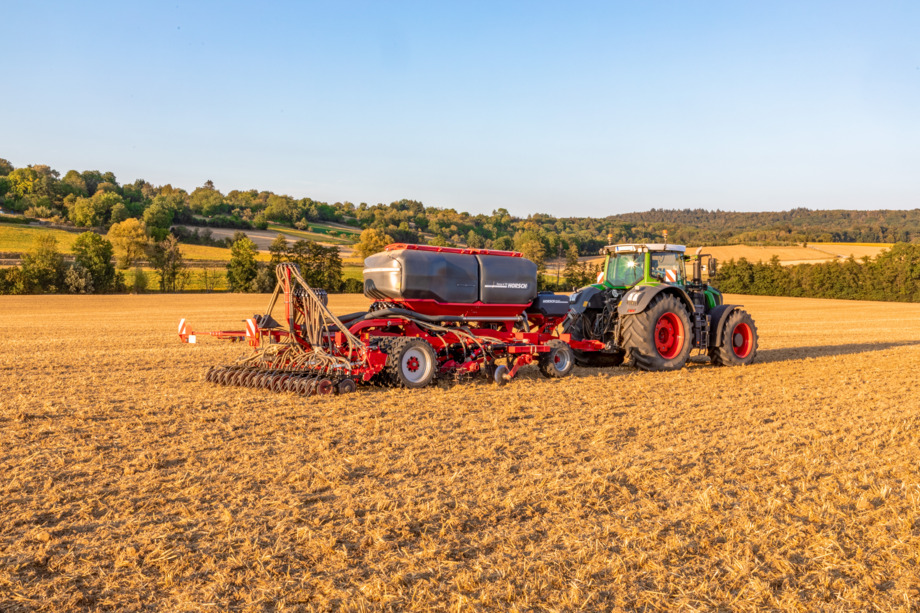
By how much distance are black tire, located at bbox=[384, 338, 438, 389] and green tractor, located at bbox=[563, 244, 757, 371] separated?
3299mm

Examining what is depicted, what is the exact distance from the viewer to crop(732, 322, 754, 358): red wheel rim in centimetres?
1392

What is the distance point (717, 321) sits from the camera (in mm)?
13641

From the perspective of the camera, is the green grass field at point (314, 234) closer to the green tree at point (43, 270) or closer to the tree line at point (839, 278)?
the green tree at point (43, 270)

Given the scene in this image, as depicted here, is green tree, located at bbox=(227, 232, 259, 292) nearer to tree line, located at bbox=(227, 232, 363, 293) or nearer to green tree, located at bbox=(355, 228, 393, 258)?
tree line, located at bbox=(227, 232, 363, 293)

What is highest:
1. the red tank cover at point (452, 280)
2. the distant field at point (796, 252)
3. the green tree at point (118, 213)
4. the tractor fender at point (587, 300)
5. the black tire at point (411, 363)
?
the green tree at point (118, 213)

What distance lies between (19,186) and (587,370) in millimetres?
95864

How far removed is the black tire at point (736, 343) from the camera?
1348 centimetres

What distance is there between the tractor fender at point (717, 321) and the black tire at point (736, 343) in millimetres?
88

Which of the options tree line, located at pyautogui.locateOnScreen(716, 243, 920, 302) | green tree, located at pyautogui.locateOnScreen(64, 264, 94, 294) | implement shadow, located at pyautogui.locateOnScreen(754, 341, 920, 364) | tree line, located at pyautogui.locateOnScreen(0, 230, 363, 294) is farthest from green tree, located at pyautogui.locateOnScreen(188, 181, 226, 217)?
implement shadow, located at pyautogui.locateOnScreen(754, 341, 920, 364)

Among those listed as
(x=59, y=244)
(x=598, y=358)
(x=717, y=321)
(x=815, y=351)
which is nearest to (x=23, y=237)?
(x=59, y=244)

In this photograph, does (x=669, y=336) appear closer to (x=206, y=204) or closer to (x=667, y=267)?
Answer: (x=667, y=267)

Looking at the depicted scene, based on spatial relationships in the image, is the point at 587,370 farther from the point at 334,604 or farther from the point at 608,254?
the point at 334,604

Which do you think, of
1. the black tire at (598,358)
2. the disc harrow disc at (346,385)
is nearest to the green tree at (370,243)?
the black tire at (598,358)

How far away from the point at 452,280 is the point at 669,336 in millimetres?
4491
